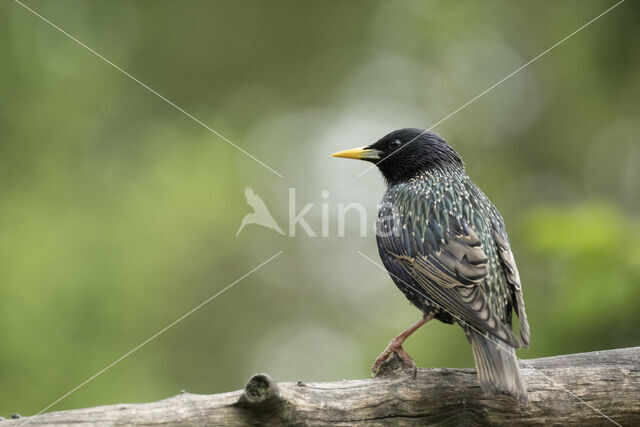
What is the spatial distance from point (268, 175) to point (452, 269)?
5697 mm

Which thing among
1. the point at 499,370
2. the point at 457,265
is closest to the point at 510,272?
the point at 457,265

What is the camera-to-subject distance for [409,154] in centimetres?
491

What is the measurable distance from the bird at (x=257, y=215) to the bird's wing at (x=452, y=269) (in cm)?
418

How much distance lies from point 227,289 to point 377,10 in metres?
4.91

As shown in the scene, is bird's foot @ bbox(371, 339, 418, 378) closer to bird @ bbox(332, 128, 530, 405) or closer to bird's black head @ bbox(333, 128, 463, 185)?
bird @ bbox(332, 128, 530, 405)

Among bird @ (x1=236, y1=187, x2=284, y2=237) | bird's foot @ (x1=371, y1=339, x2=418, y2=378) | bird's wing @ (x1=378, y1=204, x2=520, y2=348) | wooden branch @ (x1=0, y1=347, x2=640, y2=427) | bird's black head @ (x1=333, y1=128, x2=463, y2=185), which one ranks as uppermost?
bird @ (x1=236, y1=187, x2=284, y2=237)

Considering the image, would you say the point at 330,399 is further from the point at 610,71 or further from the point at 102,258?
the point at 610,71

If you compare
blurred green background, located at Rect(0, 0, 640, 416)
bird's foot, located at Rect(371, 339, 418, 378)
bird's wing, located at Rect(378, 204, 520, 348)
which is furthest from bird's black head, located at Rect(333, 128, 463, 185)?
bird's foot, located at Rect(371, 339, 418, 378)

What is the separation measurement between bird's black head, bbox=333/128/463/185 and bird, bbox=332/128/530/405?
0.12 feet

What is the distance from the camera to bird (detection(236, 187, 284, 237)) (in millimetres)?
8133

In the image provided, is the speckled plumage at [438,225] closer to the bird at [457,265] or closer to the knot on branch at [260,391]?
the bird at [457,265]

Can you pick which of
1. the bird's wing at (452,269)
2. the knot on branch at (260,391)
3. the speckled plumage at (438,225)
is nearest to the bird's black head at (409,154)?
the speckled plumage at (438,225)

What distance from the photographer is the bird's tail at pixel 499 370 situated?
3.12 metres

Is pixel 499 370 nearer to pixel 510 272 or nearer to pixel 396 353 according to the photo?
pixel 396 353
